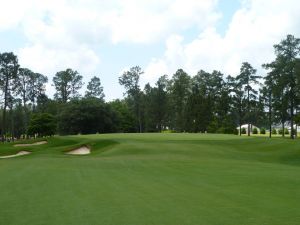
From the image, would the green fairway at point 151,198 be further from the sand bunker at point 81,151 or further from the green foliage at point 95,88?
the green foliage at point 95,88

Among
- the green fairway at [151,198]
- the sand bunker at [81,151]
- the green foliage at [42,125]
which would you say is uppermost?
the green foliage at [42,125]

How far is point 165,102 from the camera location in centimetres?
10581

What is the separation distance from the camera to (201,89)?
318ft

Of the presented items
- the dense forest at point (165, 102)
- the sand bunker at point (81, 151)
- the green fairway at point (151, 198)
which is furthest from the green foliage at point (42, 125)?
the green fairway at point (151, 198)

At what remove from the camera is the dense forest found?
226 feet

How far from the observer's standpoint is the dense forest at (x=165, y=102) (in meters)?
68.8

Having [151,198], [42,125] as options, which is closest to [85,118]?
[42,125]

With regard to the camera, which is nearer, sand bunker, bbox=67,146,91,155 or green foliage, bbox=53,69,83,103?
sand bunker, bbox=67,146,91,155

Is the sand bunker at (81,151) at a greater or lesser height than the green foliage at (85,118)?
lesser

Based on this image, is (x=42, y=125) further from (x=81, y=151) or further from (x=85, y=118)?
(x=81, y=151)

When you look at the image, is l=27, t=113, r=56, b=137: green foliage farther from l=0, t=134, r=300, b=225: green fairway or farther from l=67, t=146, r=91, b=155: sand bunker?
l=0, t=134, r=300, b=225: green fairway

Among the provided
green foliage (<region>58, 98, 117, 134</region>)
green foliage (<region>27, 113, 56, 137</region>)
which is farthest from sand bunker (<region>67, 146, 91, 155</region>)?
green foliage (<region>27, 113, 56, 137</region>)

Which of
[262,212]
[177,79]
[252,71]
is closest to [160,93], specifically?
[177,79]

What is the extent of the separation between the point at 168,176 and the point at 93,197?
5.47 meters
